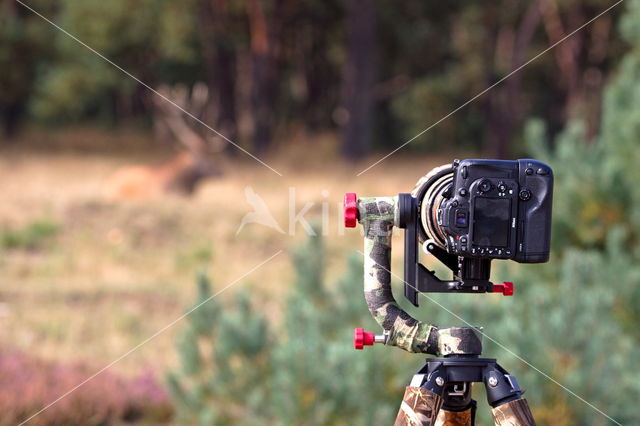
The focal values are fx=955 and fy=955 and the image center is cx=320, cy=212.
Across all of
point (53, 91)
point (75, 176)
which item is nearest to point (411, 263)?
point (75, 176)

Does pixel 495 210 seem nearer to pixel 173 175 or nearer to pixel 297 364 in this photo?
pixel 297 364

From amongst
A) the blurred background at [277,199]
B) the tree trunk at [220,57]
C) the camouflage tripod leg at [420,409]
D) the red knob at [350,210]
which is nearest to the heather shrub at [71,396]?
the blurred background at [277,199]

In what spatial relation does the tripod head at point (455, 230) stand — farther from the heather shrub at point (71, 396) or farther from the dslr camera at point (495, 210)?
the heather shrub at point (71, 396)

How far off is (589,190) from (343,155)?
15.6m

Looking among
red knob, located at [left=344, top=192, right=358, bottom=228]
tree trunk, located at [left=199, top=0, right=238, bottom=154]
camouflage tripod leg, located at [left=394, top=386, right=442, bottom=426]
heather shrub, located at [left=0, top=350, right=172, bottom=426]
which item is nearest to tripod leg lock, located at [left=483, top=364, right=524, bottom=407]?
camouflage tripod leg, located at [left=394, top=386, right=442, bottom=426]

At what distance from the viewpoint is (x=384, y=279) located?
202 cm

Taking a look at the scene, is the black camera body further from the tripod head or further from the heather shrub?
the heather shrub

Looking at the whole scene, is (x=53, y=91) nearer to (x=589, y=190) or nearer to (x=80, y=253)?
(x=80, y=253)

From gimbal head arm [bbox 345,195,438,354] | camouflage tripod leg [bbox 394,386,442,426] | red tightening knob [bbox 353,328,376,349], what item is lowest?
camouflage tripod leg [bbox 394,386,442,426]

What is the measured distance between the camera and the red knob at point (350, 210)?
1.96 metres

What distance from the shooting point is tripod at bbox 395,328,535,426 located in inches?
80.1

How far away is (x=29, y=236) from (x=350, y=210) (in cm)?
1228

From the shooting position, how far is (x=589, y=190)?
21.6 feet

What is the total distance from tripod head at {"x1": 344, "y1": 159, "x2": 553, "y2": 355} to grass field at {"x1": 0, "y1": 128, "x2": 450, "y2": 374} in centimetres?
435
